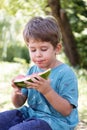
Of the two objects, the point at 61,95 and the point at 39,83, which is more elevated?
the point at 39,83

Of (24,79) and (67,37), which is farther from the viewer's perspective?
(67,37)

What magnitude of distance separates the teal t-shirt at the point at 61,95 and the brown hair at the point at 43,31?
23cm

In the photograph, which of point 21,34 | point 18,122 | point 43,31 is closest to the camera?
point 43,31

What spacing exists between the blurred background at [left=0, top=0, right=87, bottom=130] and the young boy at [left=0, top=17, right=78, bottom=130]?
1836mm

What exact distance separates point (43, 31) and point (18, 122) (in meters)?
0.72

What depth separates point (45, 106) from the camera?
277 cm

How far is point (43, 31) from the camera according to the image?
2676 millimetres

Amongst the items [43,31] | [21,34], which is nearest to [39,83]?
[43,31]

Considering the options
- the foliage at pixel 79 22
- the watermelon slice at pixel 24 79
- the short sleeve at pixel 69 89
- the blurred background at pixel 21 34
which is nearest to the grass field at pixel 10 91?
the blurred background at pixel 21 34

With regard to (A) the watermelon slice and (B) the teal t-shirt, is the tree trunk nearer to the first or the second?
(B) the teal t-shirt

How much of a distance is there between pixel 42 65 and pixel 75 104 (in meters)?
0.37

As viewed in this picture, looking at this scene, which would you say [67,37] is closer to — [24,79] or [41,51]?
[41,51]

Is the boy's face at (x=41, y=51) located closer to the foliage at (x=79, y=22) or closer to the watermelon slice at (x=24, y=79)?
the watermelon slice at (x=24, y=79)

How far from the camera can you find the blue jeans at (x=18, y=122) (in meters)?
2.61
